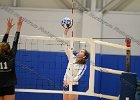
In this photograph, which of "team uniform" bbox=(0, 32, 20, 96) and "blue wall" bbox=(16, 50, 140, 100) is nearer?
"team uniform" bbox=(0, 32, 20, 96)

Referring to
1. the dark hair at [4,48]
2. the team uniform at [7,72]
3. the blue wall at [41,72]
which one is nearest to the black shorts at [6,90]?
the team uniform at [7,72]

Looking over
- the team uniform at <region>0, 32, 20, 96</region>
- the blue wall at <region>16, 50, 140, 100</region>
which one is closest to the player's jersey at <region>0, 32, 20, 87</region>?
the team uniform at <region>0, 32, 20, 96</region>

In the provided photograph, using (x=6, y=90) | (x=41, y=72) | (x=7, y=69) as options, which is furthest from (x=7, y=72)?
(x=41, y=72)

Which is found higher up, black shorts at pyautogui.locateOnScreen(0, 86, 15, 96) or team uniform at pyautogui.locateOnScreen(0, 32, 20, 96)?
Result: team uniform at pyautogui.locateOnScreen(0, 32, 20, 96)

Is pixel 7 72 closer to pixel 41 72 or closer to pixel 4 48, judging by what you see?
pixel 4 48

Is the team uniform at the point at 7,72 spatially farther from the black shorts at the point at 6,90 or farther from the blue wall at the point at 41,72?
the blue wall at the point at 41,72

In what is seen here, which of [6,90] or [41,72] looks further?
[41,72]

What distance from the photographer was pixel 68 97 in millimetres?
4457

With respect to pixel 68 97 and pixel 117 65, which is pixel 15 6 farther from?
pixel 68 97

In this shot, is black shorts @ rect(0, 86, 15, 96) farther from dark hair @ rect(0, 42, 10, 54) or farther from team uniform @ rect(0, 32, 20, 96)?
dark hair @ rect(0, 42, 10, 54)

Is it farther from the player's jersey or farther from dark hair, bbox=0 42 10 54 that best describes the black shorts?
dark hair, bbox=0 42 10 54

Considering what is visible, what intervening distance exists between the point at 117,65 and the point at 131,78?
221 centimetres

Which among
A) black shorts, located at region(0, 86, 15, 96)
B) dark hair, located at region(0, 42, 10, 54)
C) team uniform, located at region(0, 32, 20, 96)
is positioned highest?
dark hair, located at region(0, 42, 10, 54)

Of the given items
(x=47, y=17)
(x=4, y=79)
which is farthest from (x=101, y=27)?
(x=4, y=79)
